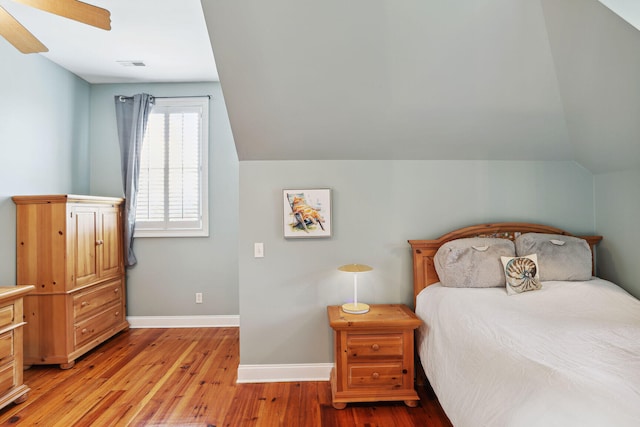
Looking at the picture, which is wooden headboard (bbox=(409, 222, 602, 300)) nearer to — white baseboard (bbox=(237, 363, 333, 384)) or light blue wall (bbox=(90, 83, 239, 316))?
white baseboard (bbox=(237, 363, 333, 384))

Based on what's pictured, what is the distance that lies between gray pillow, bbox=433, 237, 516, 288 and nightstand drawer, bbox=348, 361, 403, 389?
688 mm

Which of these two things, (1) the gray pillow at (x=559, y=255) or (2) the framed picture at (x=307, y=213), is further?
(2) the framed picture at (x=307, y=213)

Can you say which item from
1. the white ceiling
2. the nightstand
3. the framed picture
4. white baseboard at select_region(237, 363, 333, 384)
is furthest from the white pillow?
the white ceiling

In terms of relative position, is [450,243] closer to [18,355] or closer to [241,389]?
[241,389]

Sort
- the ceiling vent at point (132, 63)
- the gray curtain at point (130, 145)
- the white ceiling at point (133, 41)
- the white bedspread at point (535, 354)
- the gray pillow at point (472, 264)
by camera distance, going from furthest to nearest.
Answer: the gray curtain at point (130, 145)
the ceiling vent at point (132, 63)
the white ceiling at point (133, 41)
the gray pillow at point (472, 264)
the white bedspread at point (535, 354)

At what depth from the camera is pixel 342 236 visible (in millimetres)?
2701

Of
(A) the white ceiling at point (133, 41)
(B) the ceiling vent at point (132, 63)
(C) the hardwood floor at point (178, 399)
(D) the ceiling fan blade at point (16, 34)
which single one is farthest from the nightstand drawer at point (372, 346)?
(B) the ceiling vent at point (132, 63)

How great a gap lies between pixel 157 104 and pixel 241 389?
310 cm

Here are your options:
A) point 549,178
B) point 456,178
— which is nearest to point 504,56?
point 456,178

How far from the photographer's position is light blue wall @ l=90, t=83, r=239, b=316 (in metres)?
3.87

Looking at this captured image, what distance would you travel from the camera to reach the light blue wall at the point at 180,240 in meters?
3.87

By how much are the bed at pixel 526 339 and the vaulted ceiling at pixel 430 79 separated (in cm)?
70

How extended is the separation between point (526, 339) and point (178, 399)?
220cm

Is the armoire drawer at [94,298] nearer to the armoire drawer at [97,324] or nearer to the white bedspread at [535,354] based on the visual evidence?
the armoire drawer at [97,324]
